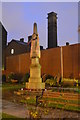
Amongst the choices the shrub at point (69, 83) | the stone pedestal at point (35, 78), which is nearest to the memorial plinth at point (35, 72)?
the stone pedestal at point (35, 78)

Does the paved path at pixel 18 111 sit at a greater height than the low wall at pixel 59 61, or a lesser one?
lesser

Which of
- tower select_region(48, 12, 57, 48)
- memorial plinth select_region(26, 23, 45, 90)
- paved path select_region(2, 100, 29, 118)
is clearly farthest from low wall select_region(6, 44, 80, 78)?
paved path select_region(2, 100, 29, 118)

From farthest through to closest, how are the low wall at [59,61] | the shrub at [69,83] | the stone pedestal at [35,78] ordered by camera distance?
the low wall at [59,61]
the shrub at [69,83]
the stone pedestal at [35,78]

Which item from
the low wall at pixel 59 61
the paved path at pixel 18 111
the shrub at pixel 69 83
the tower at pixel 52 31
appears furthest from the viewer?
the tower at pixel 52 31

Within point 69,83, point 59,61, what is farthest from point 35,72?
point 59,61

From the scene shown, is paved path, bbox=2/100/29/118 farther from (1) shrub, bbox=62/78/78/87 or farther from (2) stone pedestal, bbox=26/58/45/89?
(1) shrub, bbox=62/78/78/87

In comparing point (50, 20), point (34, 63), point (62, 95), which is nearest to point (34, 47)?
point (34, 63)

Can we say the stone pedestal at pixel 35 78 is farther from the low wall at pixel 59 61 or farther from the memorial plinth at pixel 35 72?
the low wall at pixel 59 61

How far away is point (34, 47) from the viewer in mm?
13398

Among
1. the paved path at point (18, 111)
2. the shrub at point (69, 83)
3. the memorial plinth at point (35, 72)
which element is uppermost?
the memorial plinth at point (35, 72)

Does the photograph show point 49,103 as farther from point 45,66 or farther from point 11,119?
point 45,66

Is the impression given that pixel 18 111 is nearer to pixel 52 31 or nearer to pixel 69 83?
pixel 69 83

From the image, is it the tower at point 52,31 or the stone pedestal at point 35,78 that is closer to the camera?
the stone pedestal at point 35,78

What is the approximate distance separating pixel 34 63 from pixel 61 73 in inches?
216
